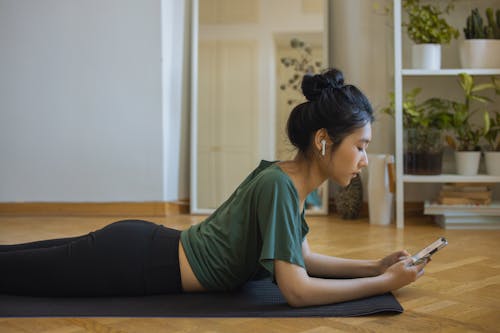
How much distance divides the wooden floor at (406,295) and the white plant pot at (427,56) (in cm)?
90

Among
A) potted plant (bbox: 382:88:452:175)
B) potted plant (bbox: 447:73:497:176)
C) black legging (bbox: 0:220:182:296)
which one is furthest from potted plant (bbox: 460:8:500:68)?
black legging (bbox: 0:220:182:296)

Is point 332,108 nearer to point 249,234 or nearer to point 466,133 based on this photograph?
point 249,234

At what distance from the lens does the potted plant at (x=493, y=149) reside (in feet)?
12.7

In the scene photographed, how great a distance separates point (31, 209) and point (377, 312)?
A: 3.21m

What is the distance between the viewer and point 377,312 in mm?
1906

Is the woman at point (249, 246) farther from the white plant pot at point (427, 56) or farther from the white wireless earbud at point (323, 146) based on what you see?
the white plant pot at point (427, 56)

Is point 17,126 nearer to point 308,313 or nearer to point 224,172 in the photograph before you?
point 224,172

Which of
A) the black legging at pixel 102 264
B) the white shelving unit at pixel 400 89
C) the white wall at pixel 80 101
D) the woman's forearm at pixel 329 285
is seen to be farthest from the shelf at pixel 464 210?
the black legging at pixel 102 264

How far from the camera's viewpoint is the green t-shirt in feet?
6.03

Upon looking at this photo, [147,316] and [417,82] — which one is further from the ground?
[417,82]

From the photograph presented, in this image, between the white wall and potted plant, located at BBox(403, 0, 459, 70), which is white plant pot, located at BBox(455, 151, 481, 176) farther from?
the white wall

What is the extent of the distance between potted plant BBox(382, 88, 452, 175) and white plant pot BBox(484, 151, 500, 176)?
0.83 ft

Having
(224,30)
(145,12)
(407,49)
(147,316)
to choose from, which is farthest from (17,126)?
(147,316)

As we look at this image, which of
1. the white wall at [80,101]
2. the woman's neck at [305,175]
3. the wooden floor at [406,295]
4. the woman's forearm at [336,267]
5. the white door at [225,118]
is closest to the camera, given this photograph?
the wooden floor at [406,295]
